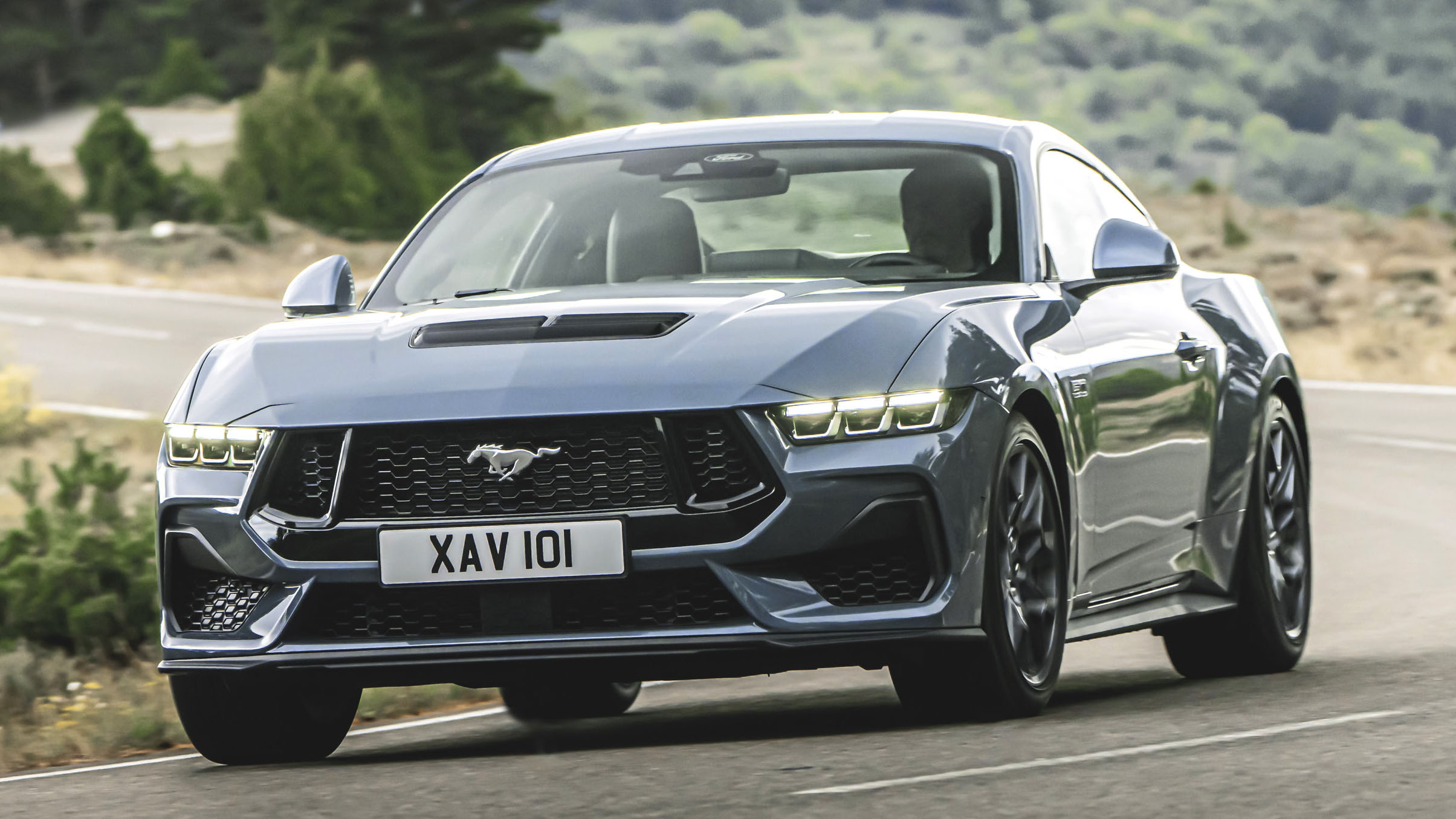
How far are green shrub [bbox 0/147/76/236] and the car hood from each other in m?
51.7

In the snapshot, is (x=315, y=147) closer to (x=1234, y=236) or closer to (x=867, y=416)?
(x=1234, y=236)

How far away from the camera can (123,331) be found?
35.1m

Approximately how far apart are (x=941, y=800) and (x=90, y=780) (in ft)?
8.26

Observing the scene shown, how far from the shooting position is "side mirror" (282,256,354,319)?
7.16m

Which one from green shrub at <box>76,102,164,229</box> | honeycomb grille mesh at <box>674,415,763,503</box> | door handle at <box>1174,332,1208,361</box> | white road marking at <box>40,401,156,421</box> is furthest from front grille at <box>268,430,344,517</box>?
green shrub at <box>76,102,164,229</box>

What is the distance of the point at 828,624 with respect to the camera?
588 cm

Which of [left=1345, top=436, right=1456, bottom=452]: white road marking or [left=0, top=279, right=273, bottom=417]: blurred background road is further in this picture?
[left=0, top=279, right=273, bottom=417]: blurred background road

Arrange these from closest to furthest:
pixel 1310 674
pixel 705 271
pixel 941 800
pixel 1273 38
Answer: pixel 941 800 → pixel 705 271 → pixel 1310 674 → pixel 1273 38

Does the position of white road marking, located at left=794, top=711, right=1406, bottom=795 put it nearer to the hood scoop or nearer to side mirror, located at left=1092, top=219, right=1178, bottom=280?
the hood scoop

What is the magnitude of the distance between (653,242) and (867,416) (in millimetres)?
1656

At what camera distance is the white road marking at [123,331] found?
1351 inches

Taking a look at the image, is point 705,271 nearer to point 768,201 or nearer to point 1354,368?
point 768,201

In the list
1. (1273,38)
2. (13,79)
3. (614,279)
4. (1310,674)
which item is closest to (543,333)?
(614,279)

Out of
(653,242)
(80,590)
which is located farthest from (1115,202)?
(80,590)
